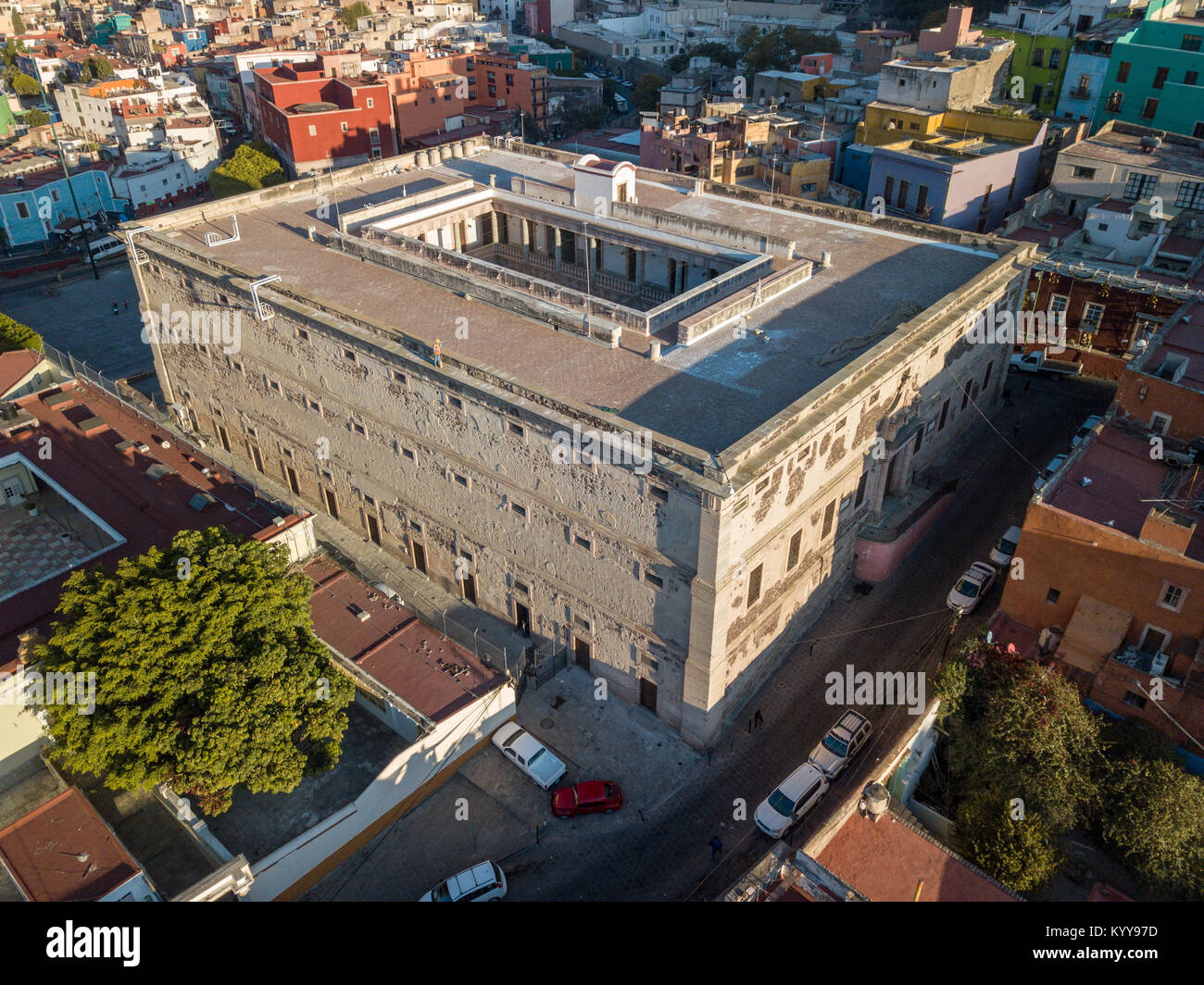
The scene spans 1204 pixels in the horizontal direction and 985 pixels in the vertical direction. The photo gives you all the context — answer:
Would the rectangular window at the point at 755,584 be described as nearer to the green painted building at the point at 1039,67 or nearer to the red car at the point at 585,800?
the red car at the point at 585,800

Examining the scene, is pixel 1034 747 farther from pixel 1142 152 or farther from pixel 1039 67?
pixel 1039 67

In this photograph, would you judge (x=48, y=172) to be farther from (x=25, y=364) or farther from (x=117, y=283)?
(x=25, y=364)

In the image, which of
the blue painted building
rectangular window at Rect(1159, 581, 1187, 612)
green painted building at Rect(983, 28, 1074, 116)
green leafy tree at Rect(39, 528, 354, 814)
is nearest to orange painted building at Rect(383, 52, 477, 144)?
the blue painted building

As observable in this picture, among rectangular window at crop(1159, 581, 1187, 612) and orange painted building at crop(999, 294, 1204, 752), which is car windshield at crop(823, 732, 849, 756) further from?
rectangular window at crop(1159, 581, 1187, 612)

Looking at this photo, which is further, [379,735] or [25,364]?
[25,364]

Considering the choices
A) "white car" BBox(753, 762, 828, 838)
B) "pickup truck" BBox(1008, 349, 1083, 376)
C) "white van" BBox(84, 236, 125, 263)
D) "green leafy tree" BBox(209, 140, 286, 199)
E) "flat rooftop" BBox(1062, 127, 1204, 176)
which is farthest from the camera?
"green leafy tree" BBox(209, 140, 286, 199)

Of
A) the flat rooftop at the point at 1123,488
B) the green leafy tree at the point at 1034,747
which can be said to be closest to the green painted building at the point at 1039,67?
the flat rooftop at the point at 1123,488

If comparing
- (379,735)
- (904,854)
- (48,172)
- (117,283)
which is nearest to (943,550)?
(904,854)
